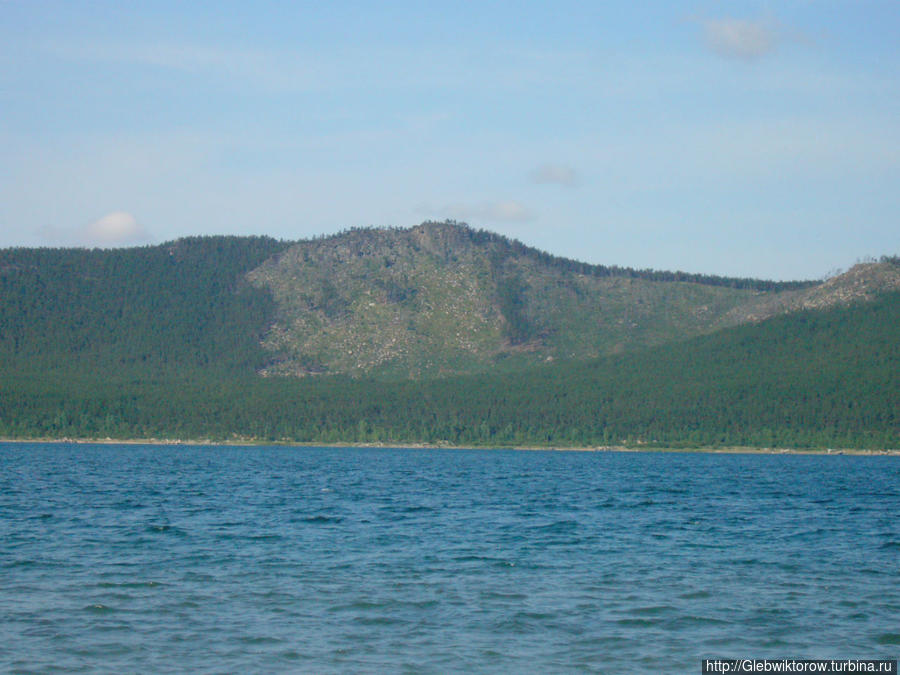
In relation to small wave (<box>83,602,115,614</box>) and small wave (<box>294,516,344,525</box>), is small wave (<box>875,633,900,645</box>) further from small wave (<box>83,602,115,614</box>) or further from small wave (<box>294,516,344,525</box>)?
small wave (<box>294,516,344,525</box>)

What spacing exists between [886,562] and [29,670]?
37.5 m

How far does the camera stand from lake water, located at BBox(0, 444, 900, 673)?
1174 inches

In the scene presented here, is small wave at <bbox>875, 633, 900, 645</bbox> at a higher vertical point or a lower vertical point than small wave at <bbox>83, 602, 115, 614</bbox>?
higher

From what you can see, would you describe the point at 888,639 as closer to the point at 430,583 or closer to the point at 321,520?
the point at 430,583

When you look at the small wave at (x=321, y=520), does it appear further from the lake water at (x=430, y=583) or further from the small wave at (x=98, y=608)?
the small wave at (x=98, y=608)

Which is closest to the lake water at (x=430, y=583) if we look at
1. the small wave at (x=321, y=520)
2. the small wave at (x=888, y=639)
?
the small wave at (x=888, y=639)

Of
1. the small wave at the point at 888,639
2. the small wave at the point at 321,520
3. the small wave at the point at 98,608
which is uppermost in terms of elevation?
the small wave at the point at 888,639

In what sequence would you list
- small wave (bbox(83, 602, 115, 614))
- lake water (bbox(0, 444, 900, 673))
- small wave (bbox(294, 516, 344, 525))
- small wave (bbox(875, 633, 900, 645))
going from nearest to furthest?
1. lake water (bbox(0, 444, 900, 673))
2. small wave (bbox(875, 633, 900, 645))
3. small wave (bbox(83, 602, 115, 614))
4. small wave (bbox(294, 516, 344, 525))

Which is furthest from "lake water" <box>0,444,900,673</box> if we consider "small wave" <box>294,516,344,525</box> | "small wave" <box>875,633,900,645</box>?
"small wave" <box>294,516,344,525</box>

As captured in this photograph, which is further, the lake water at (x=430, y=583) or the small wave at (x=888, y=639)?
the small wave at (x=888, y=639)

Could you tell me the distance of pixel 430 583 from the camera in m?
39.8

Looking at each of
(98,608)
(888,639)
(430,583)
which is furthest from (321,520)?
(888,639)

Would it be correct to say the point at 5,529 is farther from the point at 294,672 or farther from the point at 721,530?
the point at 721,530

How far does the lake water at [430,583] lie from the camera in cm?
2981
